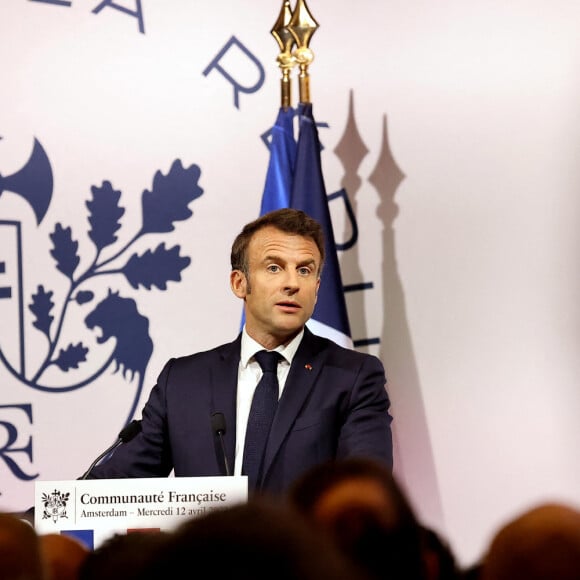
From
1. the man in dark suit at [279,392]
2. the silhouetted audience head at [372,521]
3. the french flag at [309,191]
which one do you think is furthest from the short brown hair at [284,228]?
the silhouetted audience head at [372,521]

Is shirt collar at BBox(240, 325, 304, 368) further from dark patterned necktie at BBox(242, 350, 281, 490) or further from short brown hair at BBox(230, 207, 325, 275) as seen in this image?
short brown hair at BBox(230, 207, 325, 275)

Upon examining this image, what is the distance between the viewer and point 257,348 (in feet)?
10.9

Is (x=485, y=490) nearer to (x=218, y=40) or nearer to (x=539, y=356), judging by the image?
(x=539, y=356)

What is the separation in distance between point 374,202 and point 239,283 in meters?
1.21

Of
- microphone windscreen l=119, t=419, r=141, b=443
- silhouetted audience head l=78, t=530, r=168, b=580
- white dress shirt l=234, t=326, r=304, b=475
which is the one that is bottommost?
microphone windscreen l=119, t=419, r=141, b=443

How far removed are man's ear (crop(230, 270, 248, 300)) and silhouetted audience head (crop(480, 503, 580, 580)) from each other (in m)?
2.79

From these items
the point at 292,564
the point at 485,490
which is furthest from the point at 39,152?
the point at 292,564

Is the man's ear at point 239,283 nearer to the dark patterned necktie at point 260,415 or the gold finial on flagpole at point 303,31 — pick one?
the dark patterned necktie at point 260,415

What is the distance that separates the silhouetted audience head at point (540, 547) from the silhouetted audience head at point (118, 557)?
22 cm

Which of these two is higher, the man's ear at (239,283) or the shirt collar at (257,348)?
the man's ear at (239,283)

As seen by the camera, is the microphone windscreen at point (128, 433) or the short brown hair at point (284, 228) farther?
the short brown hair at point (284, 228)

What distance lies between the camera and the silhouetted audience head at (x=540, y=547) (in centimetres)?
66

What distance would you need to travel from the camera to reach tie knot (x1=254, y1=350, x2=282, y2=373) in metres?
3.26

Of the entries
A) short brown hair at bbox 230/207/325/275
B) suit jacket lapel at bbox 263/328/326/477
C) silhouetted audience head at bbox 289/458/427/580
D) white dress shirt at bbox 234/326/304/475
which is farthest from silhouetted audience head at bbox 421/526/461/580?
short brown hair at bbox 230/207/325/275
